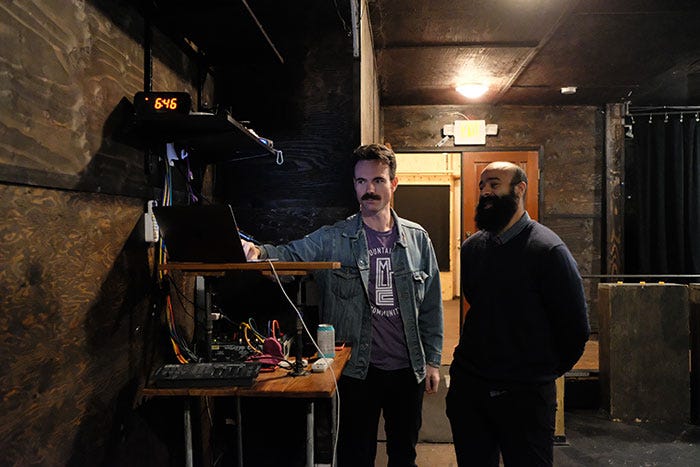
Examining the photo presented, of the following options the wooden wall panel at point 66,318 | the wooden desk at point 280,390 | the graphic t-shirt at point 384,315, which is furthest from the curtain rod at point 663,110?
the wooden wall panel at point 66,318

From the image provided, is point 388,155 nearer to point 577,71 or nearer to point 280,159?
point 280,159

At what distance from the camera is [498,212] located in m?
1.95

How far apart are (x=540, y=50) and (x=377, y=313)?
2.99 m

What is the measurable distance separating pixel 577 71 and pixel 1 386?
4725 millimetres

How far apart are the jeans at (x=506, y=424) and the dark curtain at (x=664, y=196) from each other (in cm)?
457

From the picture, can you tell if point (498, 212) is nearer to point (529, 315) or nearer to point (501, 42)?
point (529, 315)

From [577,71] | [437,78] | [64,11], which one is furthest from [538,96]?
[64,11]

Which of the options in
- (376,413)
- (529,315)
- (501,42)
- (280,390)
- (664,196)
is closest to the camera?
(280,390)

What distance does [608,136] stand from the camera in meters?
5.55

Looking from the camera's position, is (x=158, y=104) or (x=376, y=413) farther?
(x=376, y=413)

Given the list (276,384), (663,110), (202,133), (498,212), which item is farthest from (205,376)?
(663,110)

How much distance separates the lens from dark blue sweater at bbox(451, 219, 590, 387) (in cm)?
173

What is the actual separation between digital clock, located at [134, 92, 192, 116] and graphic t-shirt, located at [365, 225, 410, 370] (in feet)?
2.85

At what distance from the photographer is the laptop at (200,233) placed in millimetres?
1569
